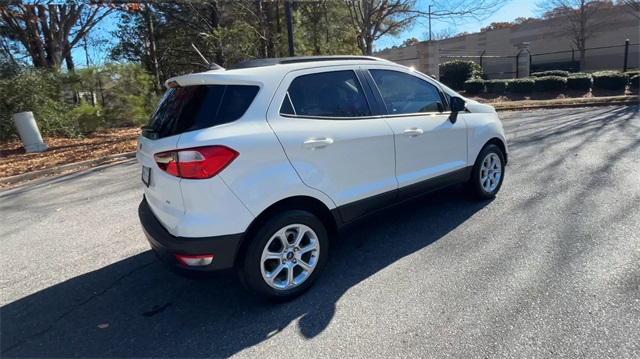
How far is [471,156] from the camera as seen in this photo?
4.17 metres

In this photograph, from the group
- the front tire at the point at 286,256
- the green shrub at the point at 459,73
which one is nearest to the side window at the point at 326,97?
the front tire at the point at 286,256

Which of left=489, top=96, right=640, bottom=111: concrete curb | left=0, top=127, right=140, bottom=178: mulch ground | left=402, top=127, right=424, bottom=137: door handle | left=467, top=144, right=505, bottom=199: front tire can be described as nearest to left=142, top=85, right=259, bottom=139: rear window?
left=402, top=127, right=424, bottom=137: door handle

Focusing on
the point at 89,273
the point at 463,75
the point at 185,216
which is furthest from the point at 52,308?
the point at 463,75

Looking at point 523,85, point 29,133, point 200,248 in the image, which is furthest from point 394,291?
point 523,85

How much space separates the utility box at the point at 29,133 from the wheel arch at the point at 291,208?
1015 cm

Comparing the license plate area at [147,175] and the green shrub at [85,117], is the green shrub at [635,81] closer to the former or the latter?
the license plate area at [147,175]

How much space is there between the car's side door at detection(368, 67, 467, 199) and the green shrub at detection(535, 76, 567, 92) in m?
13.9

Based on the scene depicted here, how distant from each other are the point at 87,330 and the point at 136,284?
1.94 feet

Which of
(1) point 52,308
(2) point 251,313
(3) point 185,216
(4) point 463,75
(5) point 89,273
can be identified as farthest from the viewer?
(4) point 463,75

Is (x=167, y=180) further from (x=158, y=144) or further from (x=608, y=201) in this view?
(x=608, y=201)

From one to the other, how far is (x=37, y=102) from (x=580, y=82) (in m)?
19.2

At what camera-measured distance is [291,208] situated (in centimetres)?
279

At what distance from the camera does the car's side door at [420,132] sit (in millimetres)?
3449

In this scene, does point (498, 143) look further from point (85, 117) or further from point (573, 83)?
point (573, 83)
